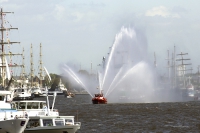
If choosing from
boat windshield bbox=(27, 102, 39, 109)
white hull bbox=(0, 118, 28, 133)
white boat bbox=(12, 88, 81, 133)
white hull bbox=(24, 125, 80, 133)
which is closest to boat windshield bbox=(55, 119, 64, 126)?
white boat bbox=(12, 88, 81, 133)

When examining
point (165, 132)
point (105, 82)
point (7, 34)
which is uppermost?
point (7, 34)

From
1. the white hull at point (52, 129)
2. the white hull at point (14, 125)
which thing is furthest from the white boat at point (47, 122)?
the white hull at point (14, 125)

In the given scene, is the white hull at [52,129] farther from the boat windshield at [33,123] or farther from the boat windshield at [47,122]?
the boat windshield at [47,122]

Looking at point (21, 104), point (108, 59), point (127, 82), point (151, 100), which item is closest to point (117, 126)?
point (21, 104)

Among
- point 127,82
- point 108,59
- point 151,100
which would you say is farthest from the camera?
point 151,100

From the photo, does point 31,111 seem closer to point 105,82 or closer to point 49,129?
point 49,129

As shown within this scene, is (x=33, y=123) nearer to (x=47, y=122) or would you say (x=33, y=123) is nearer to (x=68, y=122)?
(x=47, y=122)

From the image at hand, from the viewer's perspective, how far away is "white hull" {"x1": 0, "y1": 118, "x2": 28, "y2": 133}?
6531cm

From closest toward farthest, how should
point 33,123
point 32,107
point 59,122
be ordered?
point 33,123, point 59,122, point 32,107

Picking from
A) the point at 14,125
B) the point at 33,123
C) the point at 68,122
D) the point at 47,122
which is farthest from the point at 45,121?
the point at 14,125

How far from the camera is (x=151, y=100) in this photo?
19525 cm

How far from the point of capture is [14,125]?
6538 cm

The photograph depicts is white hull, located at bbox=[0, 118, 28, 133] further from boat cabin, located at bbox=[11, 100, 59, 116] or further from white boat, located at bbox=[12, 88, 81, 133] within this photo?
boat cabin, located at bbox=[11, 100, 59, 116]

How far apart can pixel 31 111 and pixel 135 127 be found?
1987 centimetres
